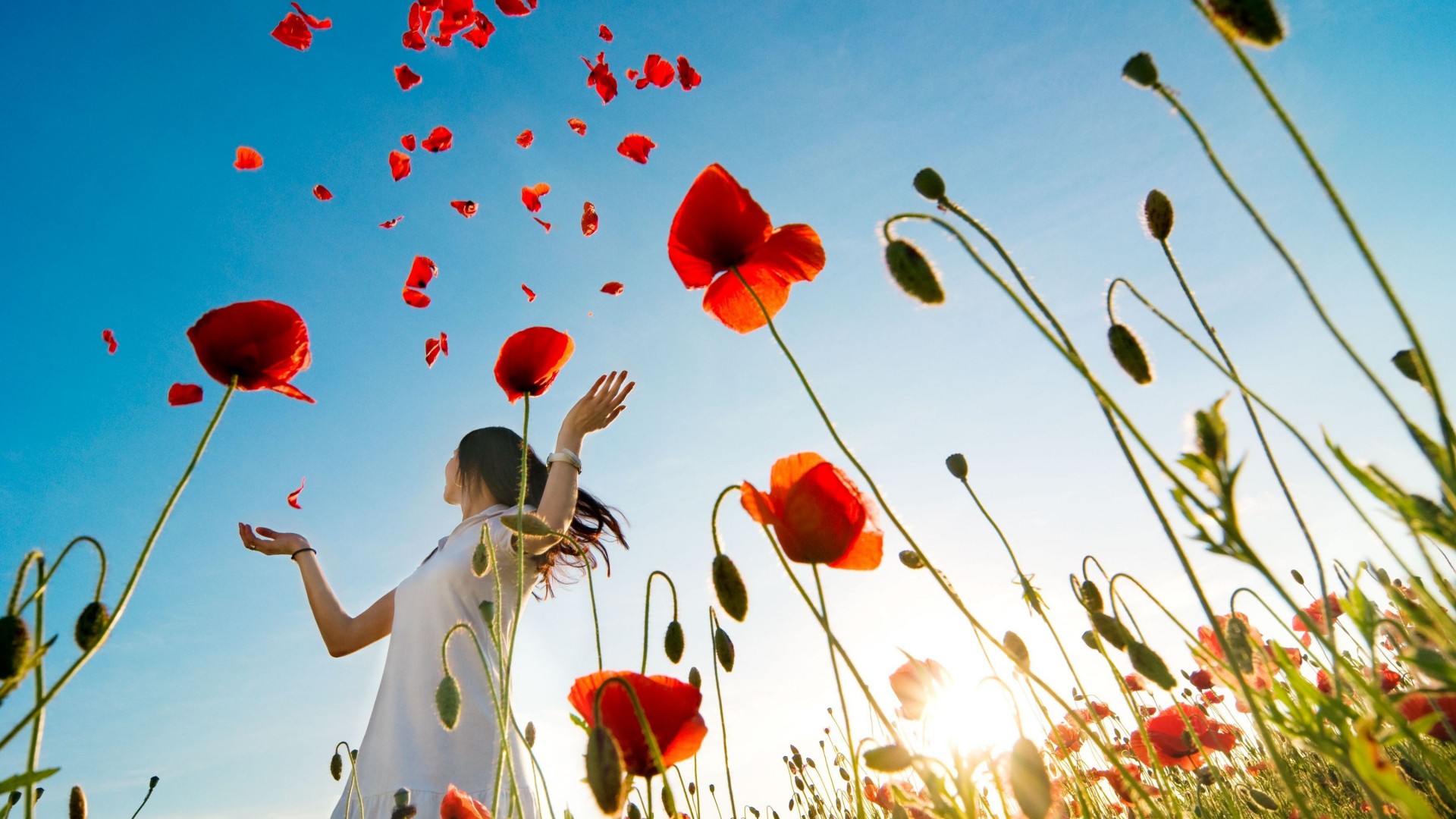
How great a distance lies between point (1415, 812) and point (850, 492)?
0.88 metres

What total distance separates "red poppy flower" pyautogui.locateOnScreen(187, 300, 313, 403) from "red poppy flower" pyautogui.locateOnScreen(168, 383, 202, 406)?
50 centimetres

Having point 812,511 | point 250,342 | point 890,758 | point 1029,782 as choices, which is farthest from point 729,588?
point 250,342

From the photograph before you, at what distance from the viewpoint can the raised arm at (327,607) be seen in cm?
381

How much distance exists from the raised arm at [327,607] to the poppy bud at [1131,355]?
12.5ft

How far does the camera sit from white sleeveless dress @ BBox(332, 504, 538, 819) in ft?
10.4

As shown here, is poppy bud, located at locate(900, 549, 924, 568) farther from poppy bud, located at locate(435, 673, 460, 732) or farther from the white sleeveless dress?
the white sleeveless dress

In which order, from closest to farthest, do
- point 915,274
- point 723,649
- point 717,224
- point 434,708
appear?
point 915,274
point 717,224
point 723,649
point 434,708

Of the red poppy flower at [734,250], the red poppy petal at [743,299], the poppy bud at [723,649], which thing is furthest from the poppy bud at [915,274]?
the poppy bud at [723,649]

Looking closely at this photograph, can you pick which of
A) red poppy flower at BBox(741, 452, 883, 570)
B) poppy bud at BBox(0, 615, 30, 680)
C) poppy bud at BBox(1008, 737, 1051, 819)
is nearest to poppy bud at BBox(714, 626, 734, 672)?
red poppy flower at BBox(741, 452, 883, 570)

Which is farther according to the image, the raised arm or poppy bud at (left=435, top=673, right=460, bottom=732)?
the raised arm

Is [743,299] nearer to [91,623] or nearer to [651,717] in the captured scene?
[651,717]

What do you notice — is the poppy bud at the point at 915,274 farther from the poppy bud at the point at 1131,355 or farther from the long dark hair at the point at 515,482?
the long dark hair at the point at 515,482

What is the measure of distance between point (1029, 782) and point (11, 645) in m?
1.32

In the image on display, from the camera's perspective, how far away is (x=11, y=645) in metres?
0.97
